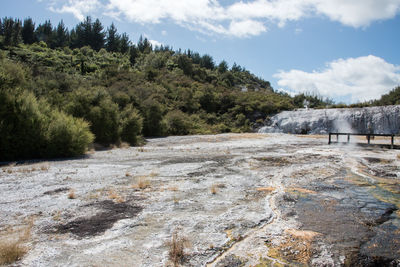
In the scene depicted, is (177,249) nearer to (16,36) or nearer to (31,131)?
(31,131)

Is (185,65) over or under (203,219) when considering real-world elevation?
over

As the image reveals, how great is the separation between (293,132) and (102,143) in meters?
29.5

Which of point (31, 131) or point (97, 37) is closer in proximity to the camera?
point (31, 131)

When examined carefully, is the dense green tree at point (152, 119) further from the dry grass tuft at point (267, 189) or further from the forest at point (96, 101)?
the dry grass tuft at point (267, 189)

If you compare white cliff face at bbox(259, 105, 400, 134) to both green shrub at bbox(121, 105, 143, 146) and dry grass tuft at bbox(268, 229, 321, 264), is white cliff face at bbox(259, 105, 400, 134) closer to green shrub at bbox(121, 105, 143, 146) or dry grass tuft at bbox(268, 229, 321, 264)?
green shrub at bbox(121, 105, 143, 146)

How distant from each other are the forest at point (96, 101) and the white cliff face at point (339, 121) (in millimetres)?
5052

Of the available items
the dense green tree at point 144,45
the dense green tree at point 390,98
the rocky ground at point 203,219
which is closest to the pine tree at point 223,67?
the dense green tree at point 144,45

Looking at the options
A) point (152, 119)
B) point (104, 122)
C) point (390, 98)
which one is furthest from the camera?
point (390, 98)

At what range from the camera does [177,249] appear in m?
4.55

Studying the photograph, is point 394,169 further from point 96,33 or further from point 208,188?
→ point 96,33

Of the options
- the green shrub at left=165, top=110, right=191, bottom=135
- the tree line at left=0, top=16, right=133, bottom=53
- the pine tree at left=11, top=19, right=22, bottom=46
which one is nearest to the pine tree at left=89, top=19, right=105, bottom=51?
the tree line at left=0, top=16, right=133, bottom=53

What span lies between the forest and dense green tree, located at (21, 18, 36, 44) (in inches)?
11.5

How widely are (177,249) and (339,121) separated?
41.2 metres

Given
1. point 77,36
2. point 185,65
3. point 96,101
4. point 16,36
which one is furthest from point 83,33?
point 96,101
